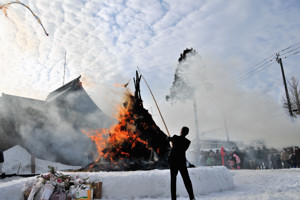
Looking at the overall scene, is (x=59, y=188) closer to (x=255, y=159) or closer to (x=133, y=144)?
(x=133, y=144)

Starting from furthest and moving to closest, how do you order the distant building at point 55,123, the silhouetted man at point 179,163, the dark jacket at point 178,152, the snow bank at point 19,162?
the distant building at point 55,123 < the snow bank at point 19,162 < the dark jacket at point 178,152 < the silhouetted man at point 179,163

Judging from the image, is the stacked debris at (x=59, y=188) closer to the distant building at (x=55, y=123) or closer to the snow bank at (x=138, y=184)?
the snow bank at (x=138, y=184)

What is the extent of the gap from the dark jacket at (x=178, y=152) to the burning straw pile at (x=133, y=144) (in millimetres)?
3475

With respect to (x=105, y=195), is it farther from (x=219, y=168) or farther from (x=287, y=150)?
(x=287, y=150)

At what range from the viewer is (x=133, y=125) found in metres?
9.44

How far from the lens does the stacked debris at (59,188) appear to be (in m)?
5.14

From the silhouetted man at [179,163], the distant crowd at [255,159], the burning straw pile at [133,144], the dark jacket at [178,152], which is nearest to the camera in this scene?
the silhouetted man at [179,163]

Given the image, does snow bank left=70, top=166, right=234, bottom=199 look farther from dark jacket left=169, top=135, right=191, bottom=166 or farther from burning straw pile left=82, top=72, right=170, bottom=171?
burning straw pile left=82, top=72, right=170, bottom=171

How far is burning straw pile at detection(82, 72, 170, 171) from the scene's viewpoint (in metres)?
8.51

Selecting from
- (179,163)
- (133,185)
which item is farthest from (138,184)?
(179,163)

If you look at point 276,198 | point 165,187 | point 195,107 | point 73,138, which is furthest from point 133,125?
point 195,107

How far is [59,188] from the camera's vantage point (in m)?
5.40

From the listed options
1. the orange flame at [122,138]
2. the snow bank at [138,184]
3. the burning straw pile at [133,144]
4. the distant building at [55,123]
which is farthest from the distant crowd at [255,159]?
the snow bank at [138,184]

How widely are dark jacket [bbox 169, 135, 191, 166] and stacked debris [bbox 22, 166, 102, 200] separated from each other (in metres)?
2.25
